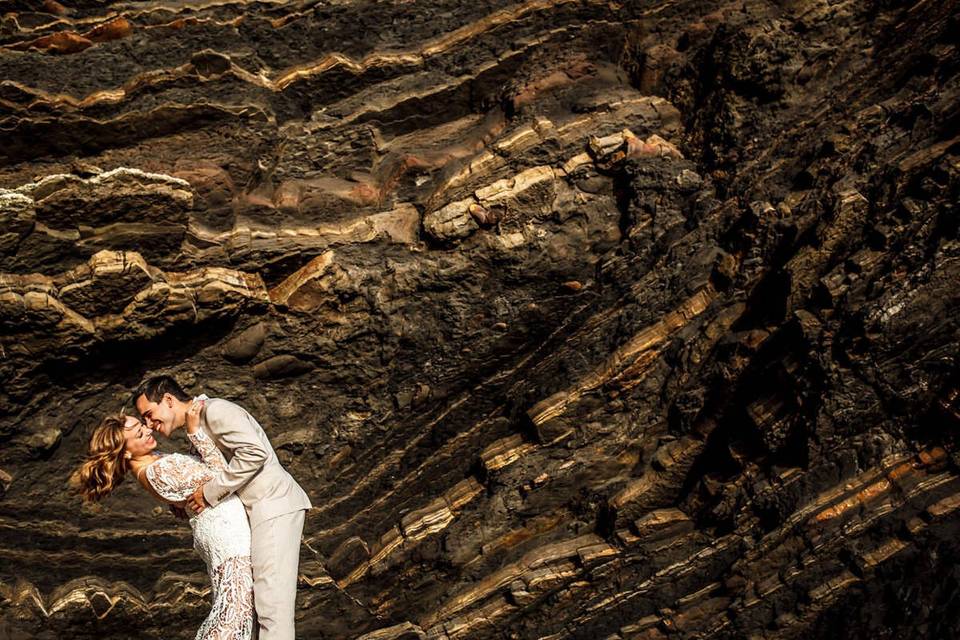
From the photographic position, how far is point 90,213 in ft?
29.2

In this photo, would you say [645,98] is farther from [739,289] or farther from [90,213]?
[90,213]

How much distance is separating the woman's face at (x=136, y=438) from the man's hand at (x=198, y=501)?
55 centimetres

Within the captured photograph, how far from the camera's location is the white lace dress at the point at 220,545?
6887mm

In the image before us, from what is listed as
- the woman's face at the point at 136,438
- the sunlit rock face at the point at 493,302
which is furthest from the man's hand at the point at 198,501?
the sunlit rock face at the point at 493,302

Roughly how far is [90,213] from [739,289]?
21.7ft

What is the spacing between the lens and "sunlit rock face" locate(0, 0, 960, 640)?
847 cm

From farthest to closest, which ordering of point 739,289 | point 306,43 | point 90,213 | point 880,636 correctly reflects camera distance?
point 306,43, point 739,289, point 90,213, point 880,636

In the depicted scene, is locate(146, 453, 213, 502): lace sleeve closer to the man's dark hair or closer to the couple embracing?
the couple embracing

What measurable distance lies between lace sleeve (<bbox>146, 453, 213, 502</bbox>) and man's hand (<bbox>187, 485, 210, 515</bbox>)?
0.03m

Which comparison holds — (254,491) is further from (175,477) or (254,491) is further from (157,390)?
(157,390)

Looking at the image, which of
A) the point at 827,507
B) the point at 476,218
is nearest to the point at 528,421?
the point at 476,218

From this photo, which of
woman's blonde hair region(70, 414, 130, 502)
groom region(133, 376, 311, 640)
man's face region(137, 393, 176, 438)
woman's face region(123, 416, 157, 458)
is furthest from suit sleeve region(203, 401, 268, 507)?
woman's blonde hair region(70, 414, 130, 502)

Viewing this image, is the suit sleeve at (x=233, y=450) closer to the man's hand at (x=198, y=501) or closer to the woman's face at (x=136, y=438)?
the man's hand at (x=198, y=501)

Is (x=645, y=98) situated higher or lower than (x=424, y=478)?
higher
